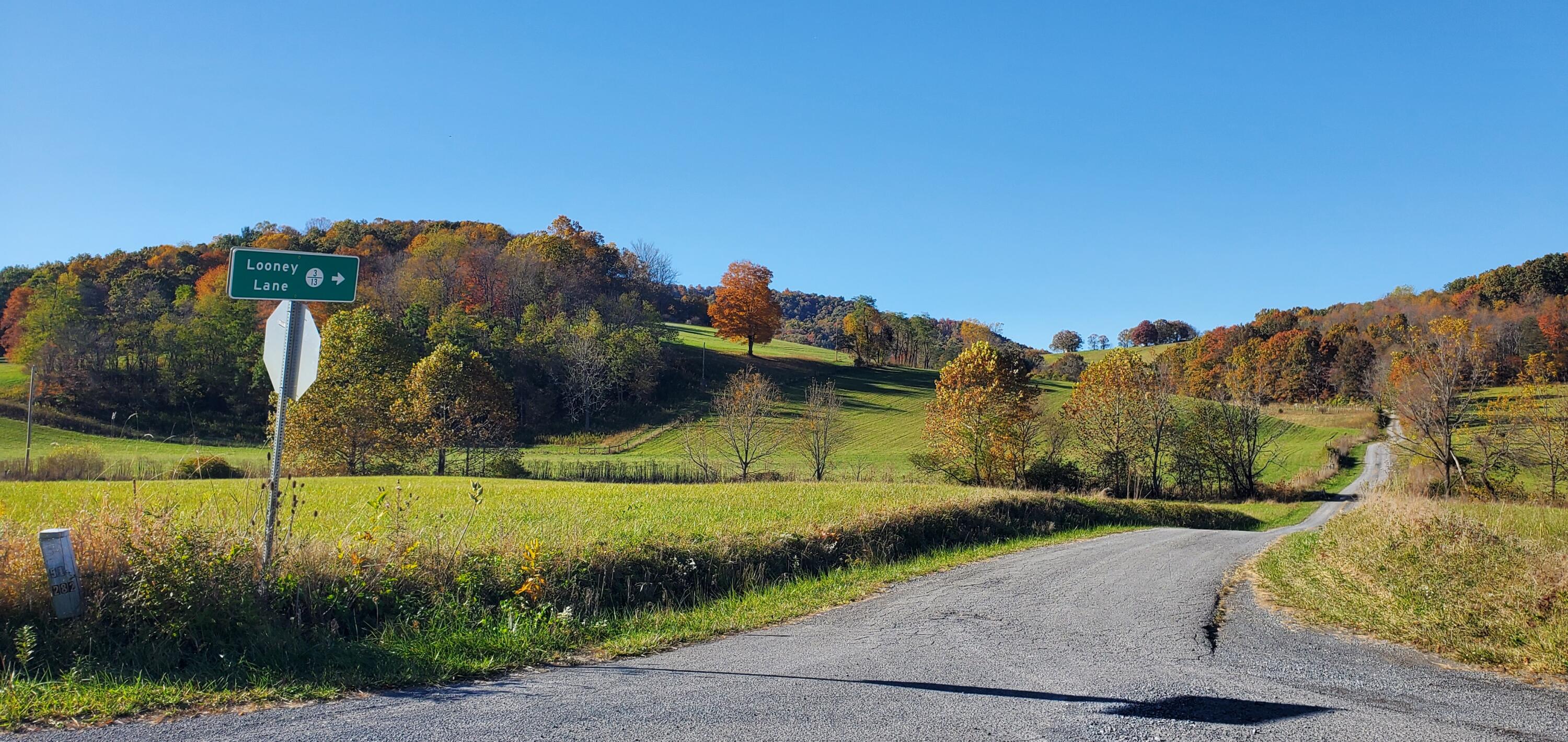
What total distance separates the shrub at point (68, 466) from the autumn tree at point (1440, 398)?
187 ft

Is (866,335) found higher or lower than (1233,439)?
higher

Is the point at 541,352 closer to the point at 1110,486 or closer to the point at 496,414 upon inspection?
the point at 496,414

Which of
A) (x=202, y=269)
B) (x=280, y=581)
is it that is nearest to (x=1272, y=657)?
(x=280, y=581)

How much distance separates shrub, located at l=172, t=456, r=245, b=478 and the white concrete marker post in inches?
1027

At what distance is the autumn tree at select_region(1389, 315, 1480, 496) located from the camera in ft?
132

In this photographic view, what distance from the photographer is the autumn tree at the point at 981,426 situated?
1804 inches

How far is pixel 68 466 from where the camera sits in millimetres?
28953

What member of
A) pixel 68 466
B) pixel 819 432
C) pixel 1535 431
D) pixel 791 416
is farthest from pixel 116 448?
pixel 1535 431

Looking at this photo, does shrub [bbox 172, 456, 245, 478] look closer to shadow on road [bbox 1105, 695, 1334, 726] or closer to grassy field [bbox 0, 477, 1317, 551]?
grassy field [bbox 0, 477, 1317, 551]

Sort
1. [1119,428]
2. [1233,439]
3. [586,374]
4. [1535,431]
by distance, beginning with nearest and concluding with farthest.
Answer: [1535,431] → [1119,428] → [1233,439] → [586,374]

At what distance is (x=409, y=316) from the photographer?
249ft

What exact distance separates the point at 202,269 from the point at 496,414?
2728 inches

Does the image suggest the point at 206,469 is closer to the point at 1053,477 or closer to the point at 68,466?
the point at 68,466

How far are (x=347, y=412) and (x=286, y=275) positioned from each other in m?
41.7
